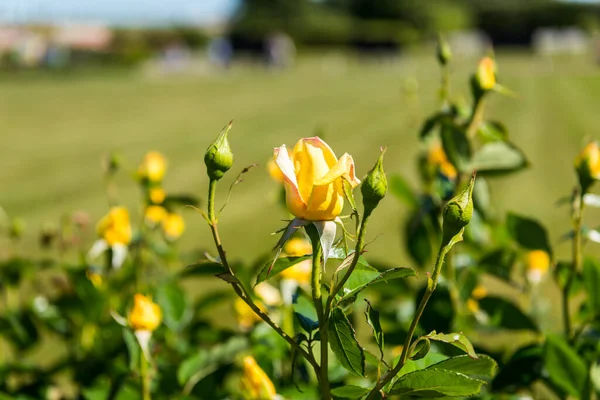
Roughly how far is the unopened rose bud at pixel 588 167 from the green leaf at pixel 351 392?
298mm

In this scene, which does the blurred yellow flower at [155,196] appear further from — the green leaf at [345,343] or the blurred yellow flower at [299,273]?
the green leaf at [345,343]

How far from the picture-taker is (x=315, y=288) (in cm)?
Result: 47

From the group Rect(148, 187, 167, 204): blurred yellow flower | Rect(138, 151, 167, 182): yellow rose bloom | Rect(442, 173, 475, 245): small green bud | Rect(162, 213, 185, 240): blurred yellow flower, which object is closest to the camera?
Rect(442, 173, 475, 245): small green bud

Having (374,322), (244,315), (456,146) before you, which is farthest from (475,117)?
(244,315)

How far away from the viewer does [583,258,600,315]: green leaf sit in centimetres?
68

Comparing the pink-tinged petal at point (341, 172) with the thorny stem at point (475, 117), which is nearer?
the pink-tinged petal at point (341, 172)

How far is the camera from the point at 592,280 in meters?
0.69

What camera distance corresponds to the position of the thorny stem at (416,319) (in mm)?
426

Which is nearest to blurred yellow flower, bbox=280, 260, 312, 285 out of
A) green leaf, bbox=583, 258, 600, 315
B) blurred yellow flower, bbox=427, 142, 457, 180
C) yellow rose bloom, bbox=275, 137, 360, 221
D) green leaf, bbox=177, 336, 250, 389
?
green leaf, bbox=177, 336, 250, 389

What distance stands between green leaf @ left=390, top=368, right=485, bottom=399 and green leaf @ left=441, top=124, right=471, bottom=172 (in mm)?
348

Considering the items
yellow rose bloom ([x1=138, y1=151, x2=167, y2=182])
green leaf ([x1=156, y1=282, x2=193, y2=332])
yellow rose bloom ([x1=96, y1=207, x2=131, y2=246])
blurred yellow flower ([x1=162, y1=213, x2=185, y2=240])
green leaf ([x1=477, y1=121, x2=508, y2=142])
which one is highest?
green leaf ([x1=477, y1=121, x2=508, y2=142])

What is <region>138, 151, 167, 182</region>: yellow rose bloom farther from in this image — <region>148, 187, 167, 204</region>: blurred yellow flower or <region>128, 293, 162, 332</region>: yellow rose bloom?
<region>128, 293, 162, 332</region>: yellow rose bloom

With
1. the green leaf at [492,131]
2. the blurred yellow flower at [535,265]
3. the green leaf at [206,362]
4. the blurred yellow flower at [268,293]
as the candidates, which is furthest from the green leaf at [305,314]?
the blurred yellow flower at [535,265]

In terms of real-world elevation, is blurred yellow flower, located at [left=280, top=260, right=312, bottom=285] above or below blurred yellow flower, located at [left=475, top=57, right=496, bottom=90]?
below
